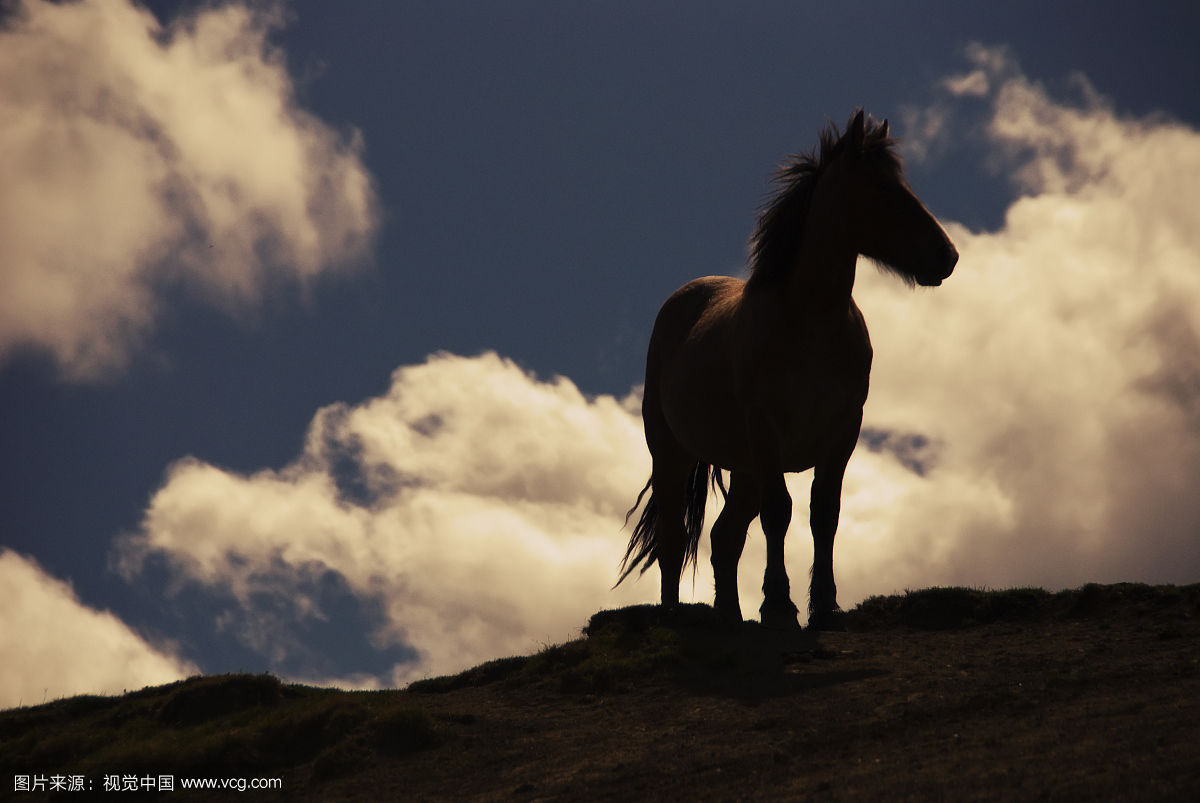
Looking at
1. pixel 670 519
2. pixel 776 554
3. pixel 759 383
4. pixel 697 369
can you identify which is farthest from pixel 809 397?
pixel 670 519

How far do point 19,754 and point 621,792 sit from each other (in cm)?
597

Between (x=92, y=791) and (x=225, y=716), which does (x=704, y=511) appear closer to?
(x=225, y=716)

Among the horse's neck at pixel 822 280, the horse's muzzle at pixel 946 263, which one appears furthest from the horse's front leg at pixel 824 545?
the horse's muzzle at pixel 946 263

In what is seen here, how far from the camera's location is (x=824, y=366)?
9.66 meters

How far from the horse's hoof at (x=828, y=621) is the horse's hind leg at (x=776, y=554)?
0.22 meters

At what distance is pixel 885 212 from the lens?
368 inches

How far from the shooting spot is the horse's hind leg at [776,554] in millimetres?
9555

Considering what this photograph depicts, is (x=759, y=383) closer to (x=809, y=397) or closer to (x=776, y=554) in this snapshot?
(x=809, y=397)

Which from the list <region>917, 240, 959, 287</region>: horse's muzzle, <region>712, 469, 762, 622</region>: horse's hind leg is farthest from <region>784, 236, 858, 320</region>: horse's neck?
<region>712, 469, 762, 622</region>: horse's hind leg

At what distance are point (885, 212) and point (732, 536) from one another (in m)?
3.58

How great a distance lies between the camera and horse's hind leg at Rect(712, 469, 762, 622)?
10781mm

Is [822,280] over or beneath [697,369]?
over

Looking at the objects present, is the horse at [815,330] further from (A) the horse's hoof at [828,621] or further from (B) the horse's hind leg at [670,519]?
(B) the horse's hind leg at [670,519]

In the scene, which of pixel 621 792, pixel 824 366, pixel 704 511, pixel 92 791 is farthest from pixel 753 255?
pixel 92 791
